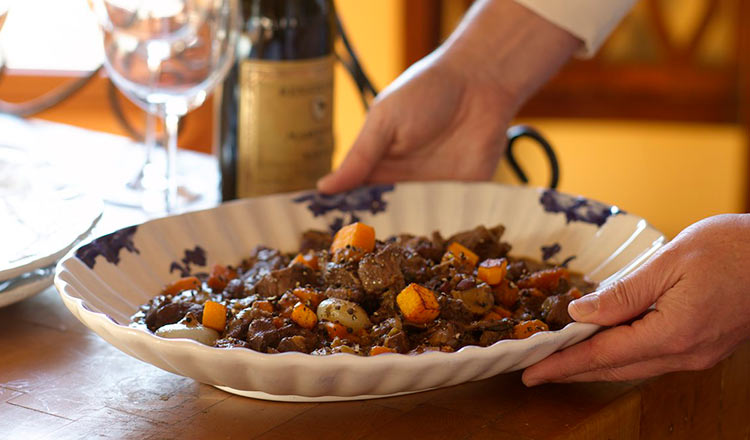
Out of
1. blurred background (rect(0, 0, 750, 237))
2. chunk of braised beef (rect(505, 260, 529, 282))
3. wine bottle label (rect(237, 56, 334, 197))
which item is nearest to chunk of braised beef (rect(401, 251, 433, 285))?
chunk of braised beef (rect(505, 260, 529, 282))

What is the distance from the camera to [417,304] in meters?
0.88

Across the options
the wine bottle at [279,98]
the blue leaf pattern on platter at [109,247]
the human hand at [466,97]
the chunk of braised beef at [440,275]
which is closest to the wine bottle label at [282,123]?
the wine bottle at [279,98]

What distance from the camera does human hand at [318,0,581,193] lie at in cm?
142

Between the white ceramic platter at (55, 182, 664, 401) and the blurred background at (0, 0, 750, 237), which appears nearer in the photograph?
the white ceramic platter at (55, 182, 664, 401)

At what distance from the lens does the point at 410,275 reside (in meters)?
0.97

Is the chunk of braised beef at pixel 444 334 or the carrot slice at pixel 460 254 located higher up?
the carrot slice at pixel 460 254

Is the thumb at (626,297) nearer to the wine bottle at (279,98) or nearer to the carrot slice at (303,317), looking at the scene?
the carrot slice at (303,317)

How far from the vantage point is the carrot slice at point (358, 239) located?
3.34ft

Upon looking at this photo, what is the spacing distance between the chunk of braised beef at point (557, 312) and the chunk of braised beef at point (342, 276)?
19cm

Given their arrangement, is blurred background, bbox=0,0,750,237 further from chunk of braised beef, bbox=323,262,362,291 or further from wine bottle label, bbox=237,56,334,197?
chunk of braised beef, bbox=323,262,362,291

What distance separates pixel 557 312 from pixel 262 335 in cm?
29

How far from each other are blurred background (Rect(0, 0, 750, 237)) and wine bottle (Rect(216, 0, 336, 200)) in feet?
5.78

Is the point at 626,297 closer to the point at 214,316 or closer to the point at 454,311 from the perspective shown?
the point at 454,311

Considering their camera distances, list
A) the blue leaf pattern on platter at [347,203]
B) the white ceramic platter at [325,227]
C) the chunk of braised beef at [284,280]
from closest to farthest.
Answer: the white ceramic platter at [325,227] → the chunk of braised beef at [284,280] → the blue leaf pattern on platter at [347,203]
